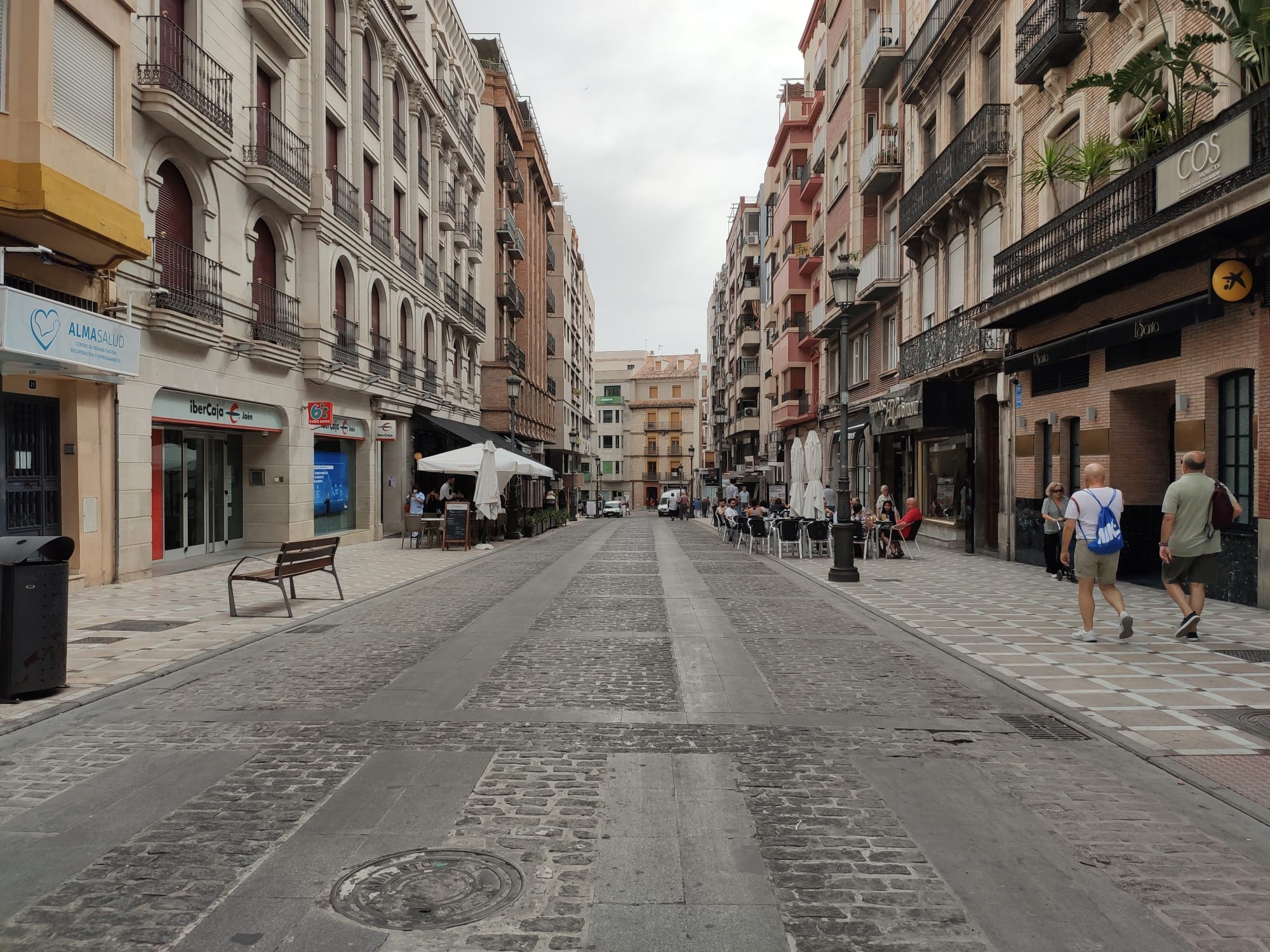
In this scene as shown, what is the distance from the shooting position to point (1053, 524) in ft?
46.3

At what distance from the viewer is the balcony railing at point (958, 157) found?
18.4 m

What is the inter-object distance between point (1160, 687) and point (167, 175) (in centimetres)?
1670

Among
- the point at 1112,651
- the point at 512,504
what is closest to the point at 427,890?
the point at 1112,651

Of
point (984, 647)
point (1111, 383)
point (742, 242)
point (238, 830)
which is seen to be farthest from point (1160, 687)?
point (742, 242)

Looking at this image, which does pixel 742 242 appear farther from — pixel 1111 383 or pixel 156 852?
pixel 156 852

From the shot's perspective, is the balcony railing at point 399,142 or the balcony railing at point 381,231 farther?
the balcony railing at point 399,142

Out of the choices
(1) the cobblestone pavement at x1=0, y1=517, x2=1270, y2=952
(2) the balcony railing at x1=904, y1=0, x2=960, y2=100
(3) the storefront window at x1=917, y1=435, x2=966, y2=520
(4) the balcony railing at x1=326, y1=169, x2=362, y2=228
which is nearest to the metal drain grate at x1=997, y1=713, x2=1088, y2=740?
(1) the cobblestone pavement at x1=0, y1=517, x2=1270, y2=952

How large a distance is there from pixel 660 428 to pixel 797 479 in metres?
84.5

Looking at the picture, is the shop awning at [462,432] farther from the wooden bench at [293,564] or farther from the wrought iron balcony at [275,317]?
the wooden bench at [293,564]

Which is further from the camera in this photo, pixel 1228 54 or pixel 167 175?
pixel 167 175

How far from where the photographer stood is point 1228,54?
37.8ft

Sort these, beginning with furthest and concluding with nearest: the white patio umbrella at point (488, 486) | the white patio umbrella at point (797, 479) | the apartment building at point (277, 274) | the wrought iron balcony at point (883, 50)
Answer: the wrought iron balcony at point (883, 50) < the white patio umbrella at point (488, 486) < the white patio umbrella at point (797, 479) < the apartment building at point (277, 274)

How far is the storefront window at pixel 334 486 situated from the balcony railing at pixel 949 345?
605 inches

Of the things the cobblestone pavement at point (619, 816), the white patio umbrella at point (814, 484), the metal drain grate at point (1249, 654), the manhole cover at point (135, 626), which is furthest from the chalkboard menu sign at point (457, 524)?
the metal drain grate at point (1249, 654)
